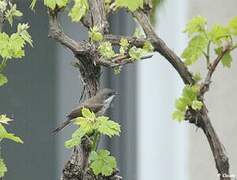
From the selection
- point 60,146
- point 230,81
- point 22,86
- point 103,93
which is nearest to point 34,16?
point 22,86

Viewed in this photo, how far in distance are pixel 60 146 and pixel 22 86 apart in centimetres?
40

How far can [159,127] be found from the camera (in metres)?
Result: 5.12

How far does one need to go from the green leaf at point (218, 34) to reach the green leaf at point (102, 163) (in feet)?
1.37

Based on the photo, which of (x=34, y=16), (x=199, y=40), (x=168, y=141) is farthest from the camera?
(x=168, y=141)

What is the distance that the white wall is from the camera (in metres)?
5.09

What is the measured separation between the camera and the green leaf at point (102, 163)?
220 centimetres

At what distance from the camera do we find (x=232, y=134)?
17.2ft

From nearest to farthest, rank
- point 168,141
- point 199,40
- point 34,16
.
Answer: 1. point 199,40
2. point 34,16
3. point 168,141

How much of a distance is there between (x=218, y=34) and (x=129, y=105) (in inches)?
110

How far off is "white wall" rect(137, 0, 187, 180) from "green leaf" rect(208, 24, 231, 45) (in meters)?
2.73

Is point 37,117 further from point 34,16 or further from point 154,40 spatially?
point 154,40

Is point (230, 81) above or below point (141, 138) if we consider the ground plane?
above

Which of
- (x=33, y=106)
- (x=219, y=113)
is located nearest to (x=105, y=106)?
(x=33, y=106)

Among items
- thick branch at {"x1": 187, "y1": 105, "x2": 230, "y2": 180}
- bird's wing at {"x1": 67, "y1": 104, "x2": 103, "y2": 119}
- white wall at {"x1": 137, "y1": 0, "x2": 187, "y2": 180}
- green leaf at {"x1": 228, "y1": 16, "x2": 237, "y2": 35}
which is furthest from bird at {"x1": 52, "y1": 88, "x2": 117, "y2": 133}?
white wall at {"x1": 137, "y1": 0, "x2": 187, "y2": 180}
